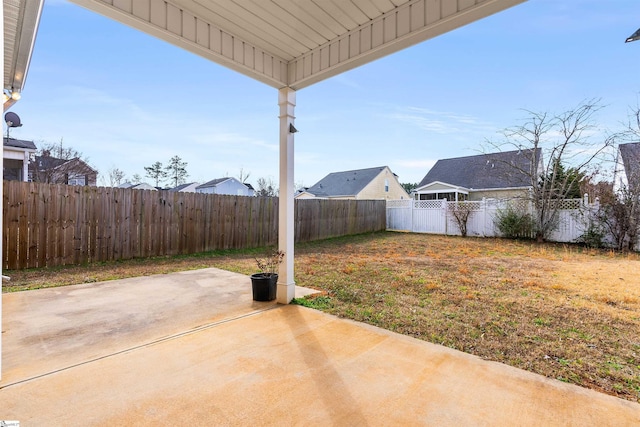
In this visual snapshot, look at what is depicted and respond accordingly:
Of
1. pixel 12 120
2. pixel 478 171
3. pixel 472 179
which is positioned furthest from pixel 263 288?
pixel 478 171

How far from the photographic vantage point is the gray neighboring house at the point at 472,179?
1645 centimetres

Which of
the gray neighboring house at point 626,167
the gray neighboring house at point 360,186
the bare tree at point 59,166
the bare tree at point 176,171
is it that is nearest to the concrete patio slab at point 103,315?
the gray neighboring house at point 626,167

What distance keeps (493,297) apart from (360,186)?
1826 centimetres

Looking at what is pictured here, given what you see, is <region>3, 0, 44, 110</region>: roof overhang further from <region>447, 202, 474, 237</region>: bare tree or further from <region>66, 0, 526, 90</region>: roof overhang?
<region>447, 202, 474, 237</region>: bare tree

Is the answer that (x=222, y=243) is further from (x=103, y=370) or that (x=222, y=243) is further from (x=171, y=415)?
(x=171, y=415)

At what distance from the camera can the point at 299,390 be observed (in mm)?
1931

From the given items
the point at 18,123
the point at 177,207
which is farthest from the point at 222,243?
the point at 18,123

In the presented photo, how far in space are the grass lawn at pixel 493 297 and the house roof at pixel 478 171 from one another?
920 cm

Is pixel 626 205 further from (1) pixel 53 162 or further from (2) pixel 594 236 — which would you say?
(1) pixel 53 162

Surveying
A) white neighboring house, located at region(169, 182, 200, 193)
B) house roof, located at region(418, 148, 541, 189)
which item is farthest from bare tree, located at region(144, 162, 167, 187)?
house roof, located at region(418, 148, 541, 189)

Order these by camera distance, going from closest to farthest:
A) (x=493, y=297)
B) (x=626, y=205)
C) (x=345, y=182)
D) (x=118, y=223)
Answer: (x=493, y=297) < (x=118, y=223) < (x=626, y=205) < (x=345, y=182)

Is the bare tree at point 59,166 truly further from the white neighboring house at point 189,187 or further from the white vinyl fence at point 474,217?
the white vinyl fence at point 474,217

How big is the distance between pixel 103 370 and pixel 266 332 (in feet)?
4.18

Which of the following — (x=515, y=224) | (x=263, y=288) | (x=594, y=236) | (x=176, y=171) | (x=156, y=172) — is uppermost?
(x=176, y=171)
